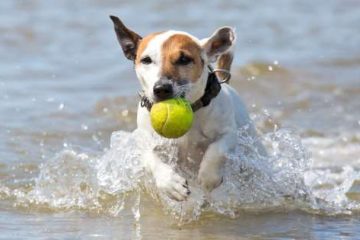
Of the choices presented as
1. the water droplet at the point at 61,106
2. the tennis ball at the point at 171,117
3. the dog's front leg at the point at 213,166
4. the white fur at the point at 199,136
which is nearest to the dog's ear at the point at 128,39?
the white fur at the point at 199,136

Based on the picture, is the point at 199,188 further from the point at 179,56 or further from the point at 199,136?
the point at 179,56

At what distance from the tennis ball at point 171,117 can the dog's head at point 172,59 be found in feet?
0.27

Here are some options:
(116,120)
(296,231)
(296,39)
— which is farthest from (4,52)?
(296,231)

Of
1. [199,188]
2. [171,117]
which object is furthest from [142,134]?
[171,117]

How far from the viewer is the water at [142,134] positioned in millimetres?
6152

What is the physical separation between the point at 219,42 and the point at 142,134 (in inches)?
28.7

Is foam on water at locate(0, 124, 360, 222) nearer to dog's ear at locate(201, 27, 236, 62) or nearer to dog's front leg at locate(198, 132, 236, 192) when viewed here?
dog's front leg at locate(198, 132, 236, 192)

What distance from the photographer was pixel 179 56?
565cm

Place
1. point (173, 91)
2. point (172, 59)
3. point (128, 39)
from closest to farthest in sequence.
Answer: point (173, 91)
point (172, 59)
point (128, 39)

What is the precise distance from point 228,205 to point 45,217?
117cm

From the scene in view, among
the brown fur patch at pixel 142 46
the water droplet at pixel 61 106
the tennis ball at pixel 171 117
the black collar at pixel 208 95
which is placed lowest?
the water droplet at pixel 61 106

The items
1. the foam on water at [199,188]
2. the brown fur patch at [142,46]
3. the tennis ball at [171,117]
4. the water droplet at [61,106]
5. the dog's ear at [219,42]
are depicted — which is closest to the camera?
the tennis ball at [171,117]

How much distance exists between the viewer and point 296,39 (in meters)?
13.5

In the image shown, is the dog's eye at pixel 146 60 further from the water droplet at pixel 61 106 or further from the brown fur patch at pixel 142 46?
the water droplet at pixel 61 106
